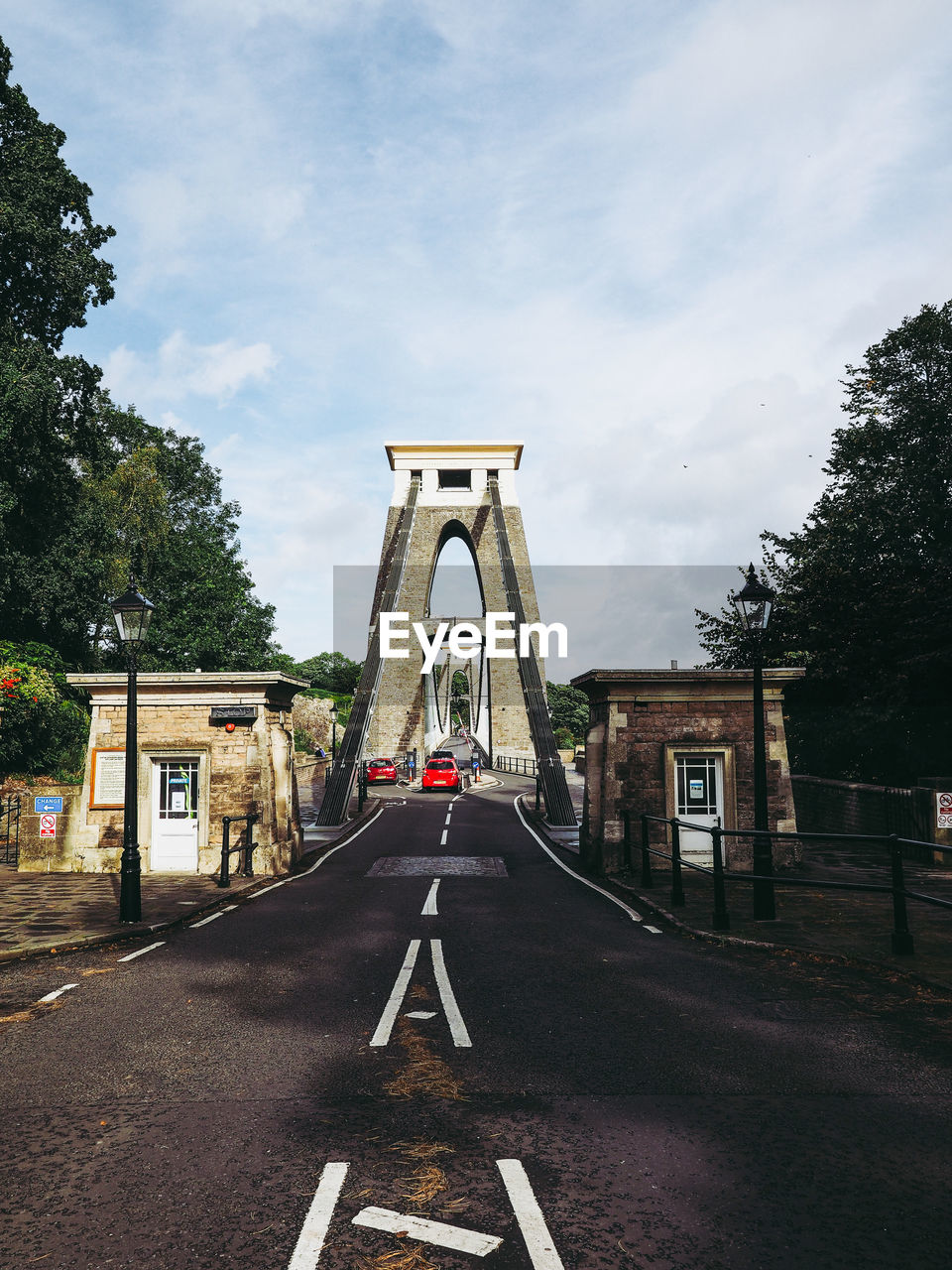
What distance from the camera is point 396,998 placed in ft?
24.3

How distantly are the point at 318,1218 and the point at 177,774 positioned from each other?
44.3 ft

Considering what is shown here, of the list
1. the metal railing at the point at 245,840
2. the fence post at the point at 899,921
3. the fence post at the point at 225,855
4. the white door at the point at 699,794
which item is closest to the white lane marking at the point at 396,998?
Result: the fence post at the point at 899,921

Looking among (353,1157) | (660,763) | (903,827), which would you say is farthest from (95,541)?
(353,1157)

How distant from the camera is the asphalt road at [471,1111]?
3.65 m

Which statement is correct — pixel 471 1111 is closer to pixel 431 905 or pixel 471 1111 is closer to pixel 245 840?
pixel 431 905

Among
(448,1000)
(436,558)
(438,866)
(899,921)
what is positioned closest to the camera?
(448,1000)

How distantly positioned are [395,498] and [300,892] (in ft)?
183

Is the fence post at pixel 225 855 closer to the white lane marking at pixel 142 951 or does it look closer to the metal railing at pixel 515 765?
the white lane marking at pixel 142 951

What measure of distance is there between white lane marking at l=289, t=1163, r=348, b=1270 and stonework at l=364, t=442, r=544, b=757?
2132 inches

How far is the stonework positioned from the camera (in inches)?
2461

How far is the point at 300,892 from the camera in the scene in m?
14.0

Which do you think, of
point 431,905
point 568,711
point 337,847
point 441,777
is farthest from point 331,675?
point 431,905

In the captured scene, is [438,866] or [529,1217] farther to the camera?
[438,866]

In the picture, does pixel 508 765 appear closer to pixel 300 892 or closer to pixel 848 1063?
pixel 300 892
